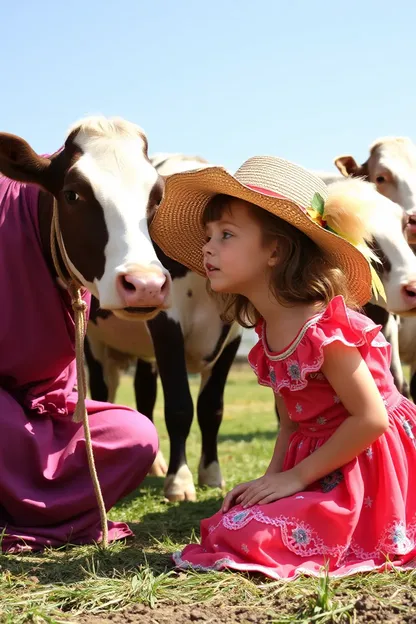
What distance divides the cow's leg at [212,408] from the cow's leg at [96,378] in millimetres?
1201

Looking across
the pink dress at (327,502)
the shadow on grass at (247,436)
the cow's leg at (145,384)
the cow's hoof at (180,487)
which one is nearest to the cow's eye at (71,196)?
the pink dress at (327,502)

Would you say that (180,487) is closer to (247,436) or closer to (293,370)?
(293,370)

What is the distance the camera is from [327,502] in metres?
2.53

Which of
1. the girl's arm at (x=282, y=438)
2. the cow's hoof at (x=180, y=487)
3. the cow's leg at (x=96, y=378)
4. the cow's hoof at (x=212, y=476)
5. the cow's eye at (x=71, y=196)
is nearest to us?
the girl's arm at (x=282, y=438)

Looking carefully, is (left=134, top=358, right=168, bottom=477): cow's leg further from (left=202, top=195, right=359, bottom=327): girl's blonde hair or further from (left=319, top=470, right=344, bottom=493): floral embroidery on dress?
(left=319, top=470, right=344, bottom=493): floral embroidery on dress

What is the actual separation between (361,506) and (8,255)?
1.62 metres

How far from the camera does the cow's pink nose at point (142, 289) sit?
2.67m

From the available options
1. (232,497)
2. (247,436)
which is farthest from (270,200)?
(247,436)

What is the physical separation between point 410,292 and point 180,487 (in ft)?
5.22

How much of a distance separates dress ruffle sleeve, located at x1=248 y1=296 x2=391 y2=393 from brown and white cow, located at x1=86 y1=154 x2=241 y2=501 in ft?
5.82

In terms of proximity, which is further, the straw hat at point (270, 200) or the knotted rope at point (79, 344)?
the knotted rope at point (79, 344)

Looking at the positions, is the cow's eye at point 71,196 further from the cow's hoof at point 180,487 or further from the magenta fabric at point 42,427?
the cow's hoof at point 180,487

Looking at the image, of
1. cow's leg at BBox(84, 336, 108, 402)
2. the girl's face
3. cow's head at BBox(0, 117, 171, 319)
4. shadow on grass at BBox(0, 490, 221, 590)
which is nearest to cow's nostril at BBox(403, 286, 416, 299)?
the girl's face

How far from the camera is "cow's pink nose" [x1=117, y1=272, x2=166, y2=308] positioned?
2.67m
